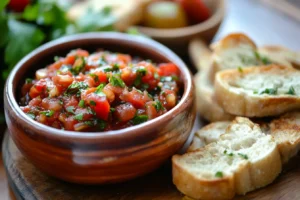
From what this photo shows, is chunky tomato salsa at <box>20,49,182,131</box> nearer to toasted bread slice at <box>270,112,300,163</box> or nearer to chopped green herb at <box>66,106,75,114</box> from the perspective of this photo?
chopped green herb at <box>66,106,75,114</box>

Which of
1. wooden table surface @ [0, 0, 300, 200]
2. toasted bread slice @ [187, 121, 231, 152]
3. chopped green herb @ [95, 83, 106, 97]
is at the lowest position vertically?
wooden table surface @ [0, 0, 300, 200]

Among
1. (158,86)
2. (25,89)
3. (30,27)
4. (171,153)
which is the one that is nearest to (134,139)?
(171,153)

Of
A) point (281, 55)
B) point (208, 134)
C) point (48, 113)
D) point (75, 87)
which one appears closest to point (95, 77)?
point (75, 87)

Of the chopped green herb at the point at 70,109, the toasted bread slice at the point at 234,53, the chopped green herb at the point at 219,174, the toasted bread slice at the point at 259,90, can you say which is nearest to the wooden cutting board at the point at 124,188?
the chopped green herb at the point at 219,174

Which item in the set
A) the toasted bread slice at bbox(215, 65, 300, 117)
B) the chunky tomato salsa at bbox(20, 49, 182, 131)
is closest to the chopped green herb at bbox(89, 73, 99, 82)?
the chunky tomato salsa at bbox(20, 49, 182, 131)

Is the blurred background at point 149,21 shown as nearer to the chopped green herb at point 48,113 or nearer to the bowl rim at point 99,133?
the bowl rim at point 99,133

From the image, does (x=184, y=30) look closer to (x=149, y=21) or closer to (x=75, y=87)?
(x=149, y=21)

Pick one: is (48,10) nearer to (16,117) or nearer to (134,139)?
(16,117)
